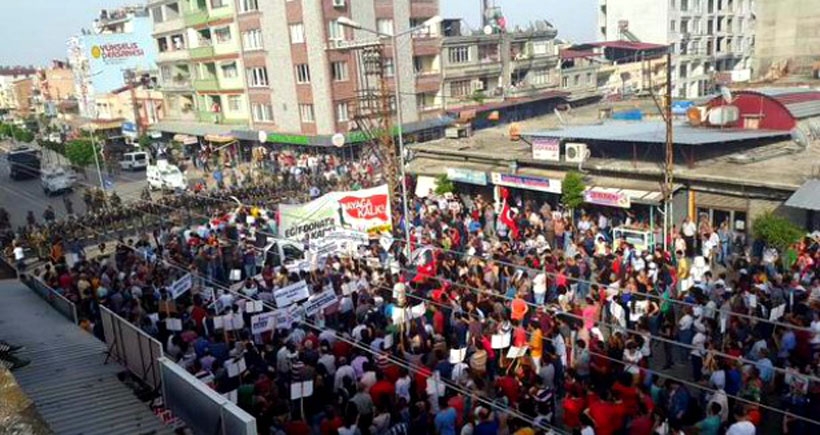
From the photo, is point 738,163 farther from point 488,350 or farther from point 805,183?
point 488,350

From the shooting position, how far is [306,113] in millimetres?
42969

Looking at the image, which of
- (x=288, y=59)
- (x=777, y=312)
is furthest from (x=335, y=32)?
(x=777, y=312)

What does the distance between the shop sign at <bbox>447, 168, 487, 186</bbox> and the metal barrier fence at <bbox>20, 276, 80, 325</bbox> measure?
50.5 feet

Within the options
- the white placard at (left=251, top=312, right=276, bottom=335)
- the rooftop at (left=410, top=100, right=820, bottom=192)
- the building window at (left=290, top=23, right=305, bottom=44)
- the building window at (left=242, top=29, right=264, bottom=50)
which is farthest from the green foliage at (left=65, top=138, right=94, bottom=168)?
the white placard at (left=251, top=312, right=276, bottom=335)

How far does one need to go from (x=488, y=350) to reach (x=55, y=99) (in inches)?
3961

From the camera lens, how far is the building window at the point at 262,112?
4659 centimetres

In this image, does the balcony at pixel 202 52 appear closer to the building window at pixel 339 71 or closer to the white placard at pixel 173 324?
the building window at pixel 339 71

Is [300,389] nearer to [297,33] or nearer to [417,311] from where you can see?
[417,311]

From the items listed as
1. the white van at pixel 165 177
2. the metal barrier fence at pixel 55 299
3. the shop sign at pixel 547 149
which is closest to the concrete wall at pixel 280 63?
the white van at pixel 165 177

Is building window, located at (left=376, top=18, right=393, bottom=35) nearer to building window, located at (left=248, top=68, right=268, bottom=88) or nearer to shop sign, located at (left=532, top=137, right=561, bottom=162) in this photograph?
building window, located at (left=248, top=68, right=268, bottom=88)

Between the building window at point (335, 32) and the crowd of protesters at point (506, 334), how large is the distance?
75.3ft

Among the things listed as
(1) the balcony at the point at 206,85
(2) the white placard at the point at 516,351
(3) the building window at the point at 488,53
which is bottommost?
(2) the white placard at the point at 516,351

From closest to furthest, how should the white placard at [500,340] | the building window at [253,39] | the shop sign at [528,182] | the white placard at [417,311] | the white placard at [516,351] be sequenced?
the white placard at [516,351] → the white placard at [500,340] → the white placard at [417,311] → the shop sign at [528,182] → the building window at [253,39]

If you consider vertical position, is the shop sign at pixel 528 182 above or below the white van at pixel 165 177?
above
